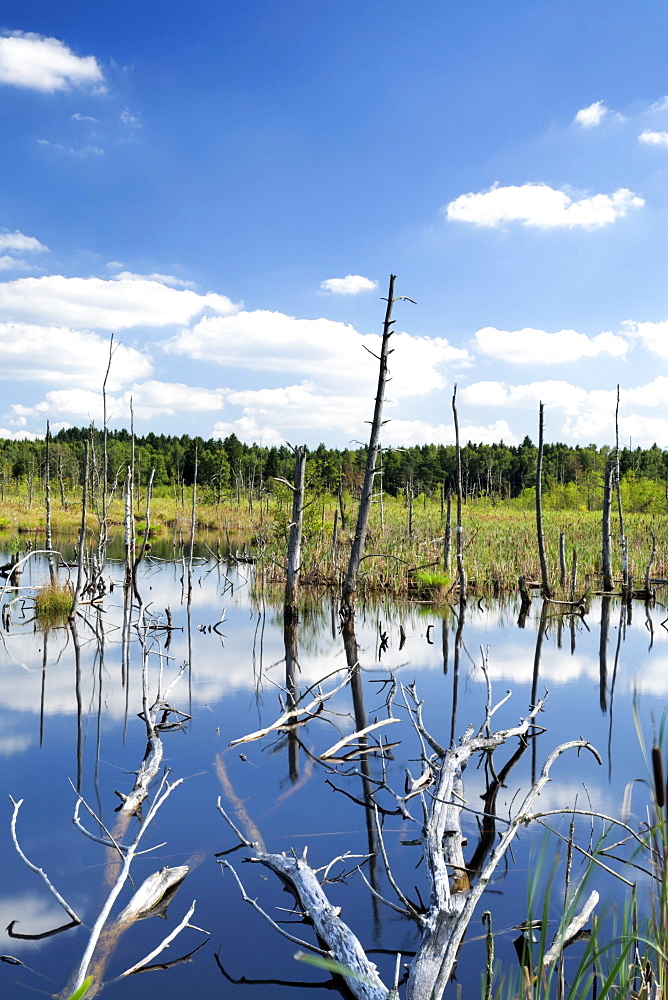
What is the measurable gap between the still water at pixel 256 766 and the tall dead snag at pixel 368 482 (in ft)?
2.83

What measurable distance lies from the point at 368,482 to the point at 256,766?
9.34 m

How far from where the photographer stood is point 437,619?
16422 mm

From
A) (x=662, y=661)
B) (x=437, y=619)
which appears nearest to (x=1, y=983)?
(x=662, y=661)

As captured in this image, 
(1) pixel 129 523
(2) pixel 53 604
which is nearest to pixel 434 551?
(1) pixel 129 523

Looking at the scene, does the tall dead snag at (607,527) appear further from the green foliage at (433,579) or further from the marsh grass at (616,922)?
the marsh grass at (616,922)

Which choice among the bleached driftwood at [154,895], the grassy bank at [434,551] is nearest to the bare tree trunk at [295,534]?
the grassy bank at [434,551]

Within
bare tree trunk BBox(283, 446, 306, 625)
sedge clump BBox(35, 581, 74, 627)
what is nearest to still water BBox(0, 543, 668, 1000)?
sedge clump BBox(35, 581, 74, 627)

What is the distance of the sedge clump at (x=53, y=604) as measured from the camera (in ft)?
51.8

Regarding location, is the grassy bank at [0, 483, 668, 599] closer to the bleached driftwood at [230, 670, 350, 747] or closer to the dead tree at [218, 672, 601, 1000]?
the bleached driftwood at [230, 670, 350, 747]

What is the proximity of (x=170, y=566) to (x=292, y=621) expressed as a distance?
13194mm

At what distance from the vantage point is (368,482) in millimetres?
16062

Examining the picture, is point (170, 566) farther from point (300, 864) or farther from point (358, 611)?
point (300, 864)

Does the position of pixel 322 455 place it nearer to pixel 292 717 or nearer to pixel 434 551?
pixel 434 551

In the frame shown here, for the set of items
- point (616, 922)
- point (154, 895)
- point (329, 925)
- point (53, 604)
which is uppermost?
point (329, 925)
